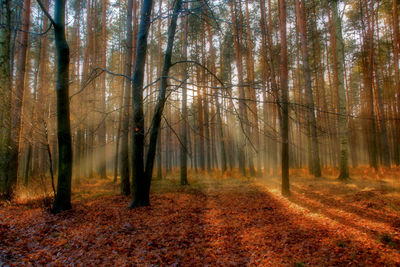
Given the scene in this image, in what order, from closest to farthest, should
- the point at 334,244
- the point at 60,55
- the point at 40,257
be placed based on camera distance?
the point at 40,257
the point at 334,244
the point at 60,55

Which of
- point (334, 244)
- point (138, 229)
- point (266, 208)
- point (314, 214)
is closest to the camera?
point (334, 244)

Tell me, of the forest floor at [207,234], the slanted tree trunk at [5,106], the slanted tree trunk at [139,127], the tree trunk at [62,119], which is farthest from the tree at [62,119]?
the slanted tree trunk at [5,106]

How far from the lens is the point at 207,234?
13.4 feet

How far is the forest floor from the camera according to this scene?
3059 millimetres

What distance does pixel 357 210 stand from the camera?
17.1 feet

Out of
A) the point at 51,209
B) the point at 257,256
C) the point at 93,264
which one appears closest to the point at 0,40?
the point at 51,209

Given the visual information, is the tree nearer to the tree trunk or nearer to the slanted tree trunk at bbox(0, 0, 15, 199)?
the tree trunk

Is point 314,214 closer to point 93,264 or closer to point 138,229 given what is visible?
point 138,229

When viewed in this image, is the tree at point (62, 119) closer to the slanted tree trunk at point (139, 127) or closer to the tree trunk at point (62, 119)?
the tree trunk at point (62, 119)

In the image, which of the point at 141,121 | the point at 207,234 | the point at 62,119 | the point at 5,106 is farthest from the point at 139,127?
the point at 5,106

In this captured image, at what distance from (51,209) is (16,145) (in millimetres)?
3730

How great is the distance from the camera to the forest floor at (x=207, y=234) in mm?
3059


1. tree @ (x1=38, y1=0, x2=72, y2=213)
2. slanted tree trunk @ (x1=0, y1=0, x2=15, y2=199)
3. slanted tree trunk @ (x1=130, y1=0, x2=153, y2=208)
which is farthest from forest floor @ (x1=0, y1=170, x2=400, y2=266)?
slanted tree trunk @ (x1=0, y1=0, x2=15, y2=199)

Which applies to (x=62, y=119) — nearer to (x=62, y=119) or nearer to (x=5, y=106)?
(x=62, y=119)
